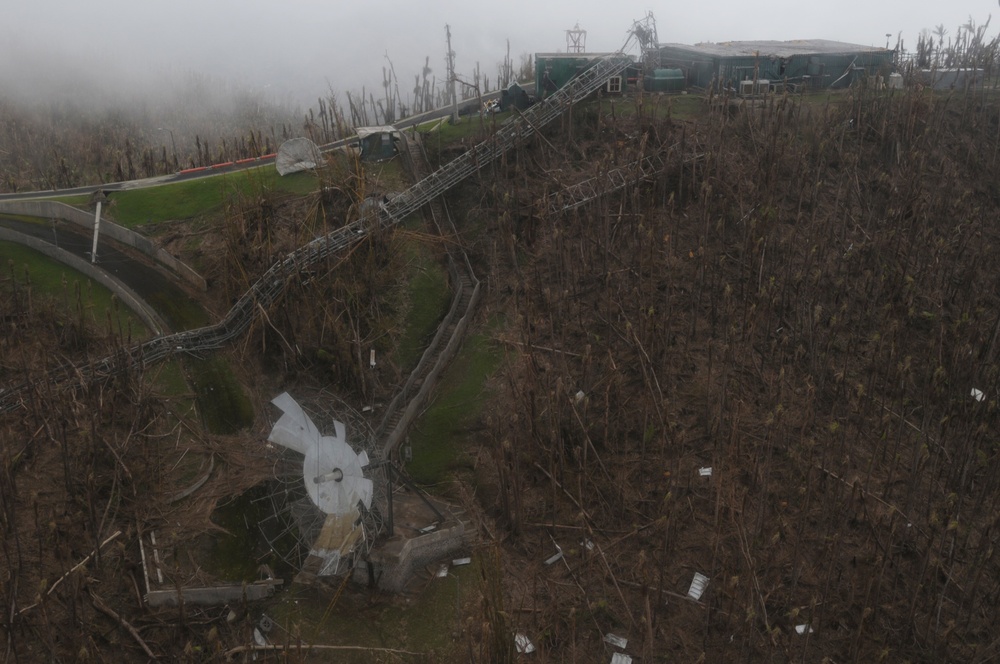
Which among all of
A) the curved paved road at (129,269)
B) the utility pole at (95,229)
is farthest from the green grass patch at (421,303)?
the utility pole at (95,229)

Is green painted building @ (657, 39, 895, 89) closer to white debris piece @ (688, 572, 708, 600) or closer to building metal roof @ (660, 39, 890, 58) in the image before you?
building metal roof @ (660, 39, 890, 58)

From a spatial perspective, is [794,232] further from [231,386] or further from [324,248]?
[231,386]

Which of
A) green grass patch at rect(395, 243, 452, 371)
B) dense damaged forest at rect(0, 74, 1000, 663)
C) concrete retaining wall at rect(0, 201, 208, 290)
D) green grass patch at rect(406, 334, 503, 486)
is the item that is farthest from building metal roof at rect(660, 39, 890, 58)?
concrete retaining wall at rect(0, 201, 208, 290)

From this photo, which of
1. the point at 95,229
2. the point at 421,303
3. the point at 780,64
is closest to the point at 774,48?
the point at 780,64

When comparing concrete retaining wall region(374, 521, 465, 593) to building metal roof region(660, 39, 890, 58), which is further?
building metal roof region(660, 39, 890, 58)

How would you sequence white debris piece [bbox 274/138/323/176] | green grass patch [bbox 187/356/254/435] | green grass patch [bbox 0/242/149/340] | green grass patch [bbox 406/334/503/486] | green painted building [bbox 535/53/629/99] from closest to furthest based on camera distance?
green grass patch [bbox 406/334/503/486] < green grass patch [bbox 187/356/254/435] < green grass patch [bbox 0/242/149/340] < white debris piece [bbox 274/138/323/176] < green painted building [bbox 535/53/629/99]

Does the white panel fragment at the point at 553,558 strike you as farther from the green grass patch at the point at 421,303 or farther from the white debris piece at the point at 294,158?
the white debris piece at the point at 294,158
